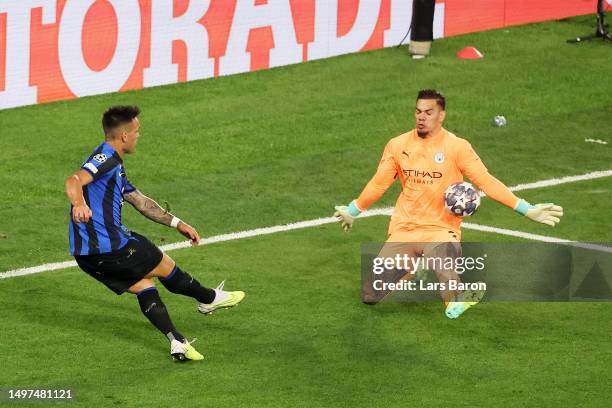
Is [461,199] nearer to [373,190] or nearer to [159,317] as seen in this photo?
[373,190]

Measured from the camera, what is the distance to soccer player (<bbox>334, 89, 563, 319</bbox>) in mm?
12479

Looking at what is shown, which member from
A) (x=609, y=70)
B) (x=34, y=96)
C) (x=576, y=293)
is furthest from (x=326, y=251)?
(x=609, y=70)

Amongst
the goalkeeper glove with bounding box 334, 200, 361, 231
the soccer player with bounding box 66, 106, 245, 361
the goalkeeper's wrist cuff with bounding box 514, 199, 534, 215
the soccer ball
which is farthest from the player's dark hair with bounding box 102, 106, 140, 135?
the goalkeeper's wrist cuff with bounding box 514, 199, 534, 215

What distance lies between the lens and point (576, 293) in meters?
13.3

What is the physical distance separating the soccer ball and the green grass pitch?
0.95m

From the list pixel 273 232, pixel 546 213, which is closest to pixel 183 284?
pixel 546 213

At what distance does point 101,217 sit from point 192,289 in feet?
3.51

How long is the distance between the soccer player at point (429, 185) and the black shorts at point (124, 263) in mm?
1998

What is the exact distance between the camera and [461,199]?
12414 millimetres

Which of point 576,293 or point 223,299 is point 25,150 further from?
point 576,293

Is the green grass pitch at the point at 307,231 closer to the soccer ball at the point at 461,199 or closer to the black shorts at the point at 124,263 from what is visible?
the black shorts at the point at 124,263

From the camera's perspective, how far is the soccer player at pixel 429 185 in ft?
40.9

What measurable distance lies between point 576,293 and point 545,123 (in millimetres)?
6515

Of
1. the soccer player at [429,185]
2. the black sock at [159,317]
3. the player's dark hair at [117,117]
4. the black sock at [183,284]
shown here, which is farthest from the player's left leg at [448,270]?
the player's dark hair at [117,117]
